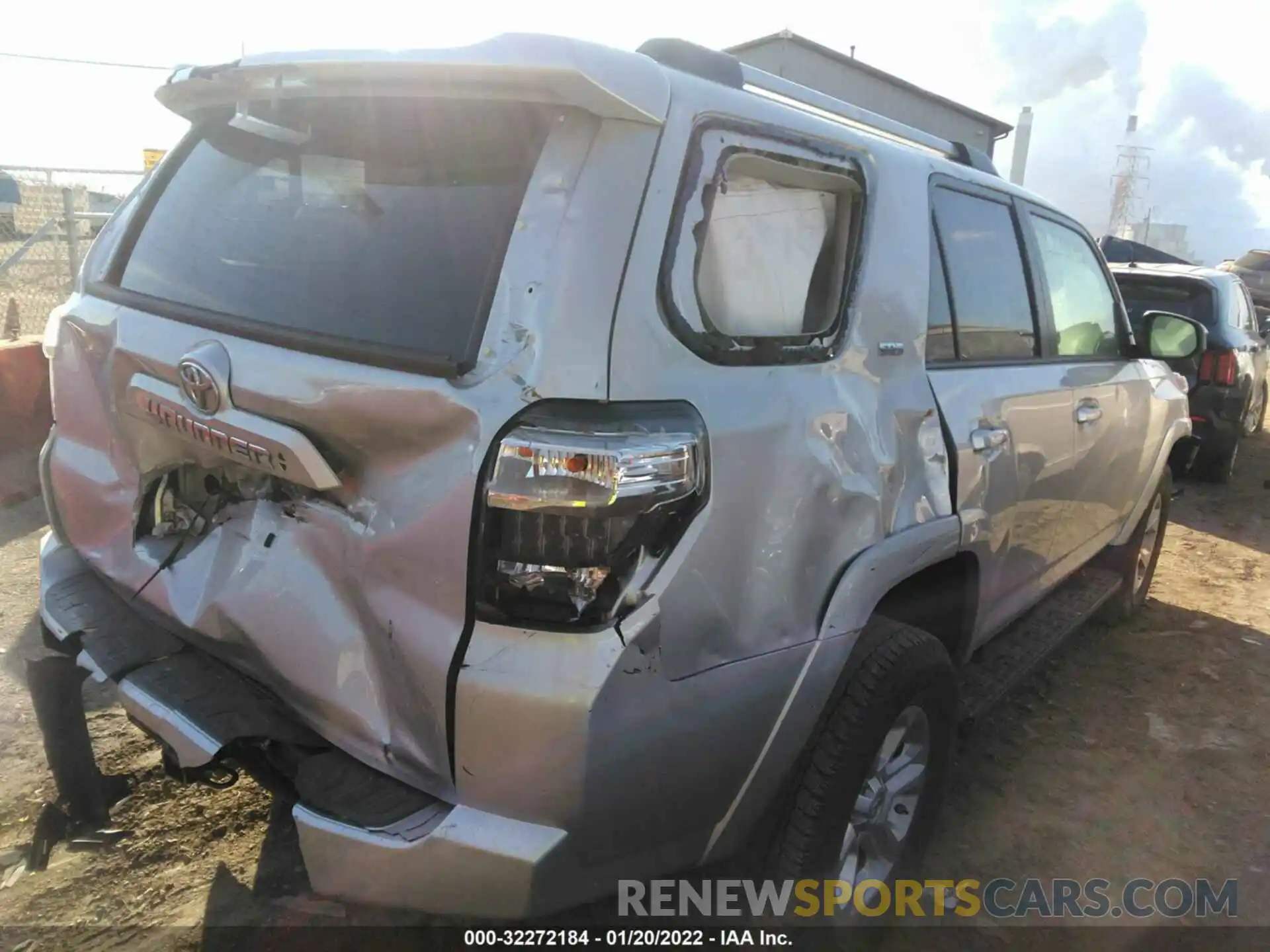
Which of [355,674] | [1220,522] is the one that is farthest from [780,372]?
[1220,522]

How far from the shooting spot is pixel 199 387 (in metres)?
1.84

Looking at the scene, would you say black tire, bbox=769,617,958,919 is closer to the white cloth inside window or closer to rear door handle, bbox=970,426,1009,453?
rear door handle, bbox=970,426,1009,453

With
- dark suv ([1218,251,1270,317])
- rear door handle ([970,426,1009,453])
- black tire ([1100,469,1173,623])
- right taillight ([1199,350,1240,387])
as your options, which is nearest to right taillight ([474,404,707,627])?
rear door handle ([970,426,1009,453])

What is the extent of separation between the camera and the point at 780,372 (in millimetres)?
1872

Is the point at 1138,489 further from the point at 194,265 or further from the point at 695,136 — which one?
the point at 194,265

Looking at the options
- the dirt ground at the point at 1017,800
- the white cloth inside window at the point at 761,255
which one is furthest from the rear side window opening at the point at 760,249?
the dirt ground at the point at 1017,800

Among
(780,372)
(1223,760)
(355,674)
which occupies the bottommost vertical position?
(1223,760)

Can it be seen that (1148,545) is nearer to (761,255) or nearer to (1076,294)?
(1076,294)

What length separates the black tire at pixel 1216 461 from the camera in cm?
747

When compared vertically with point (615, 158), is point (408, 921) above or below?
below

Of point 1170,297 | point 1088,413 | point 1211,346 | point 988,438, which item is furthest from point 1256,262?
point 988,438

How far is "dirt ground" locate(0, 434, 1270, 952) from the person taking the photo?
2.34 metres

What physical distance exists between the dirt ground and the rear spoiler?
182 cm

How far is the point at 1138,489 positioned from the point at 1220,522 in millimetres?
3260
